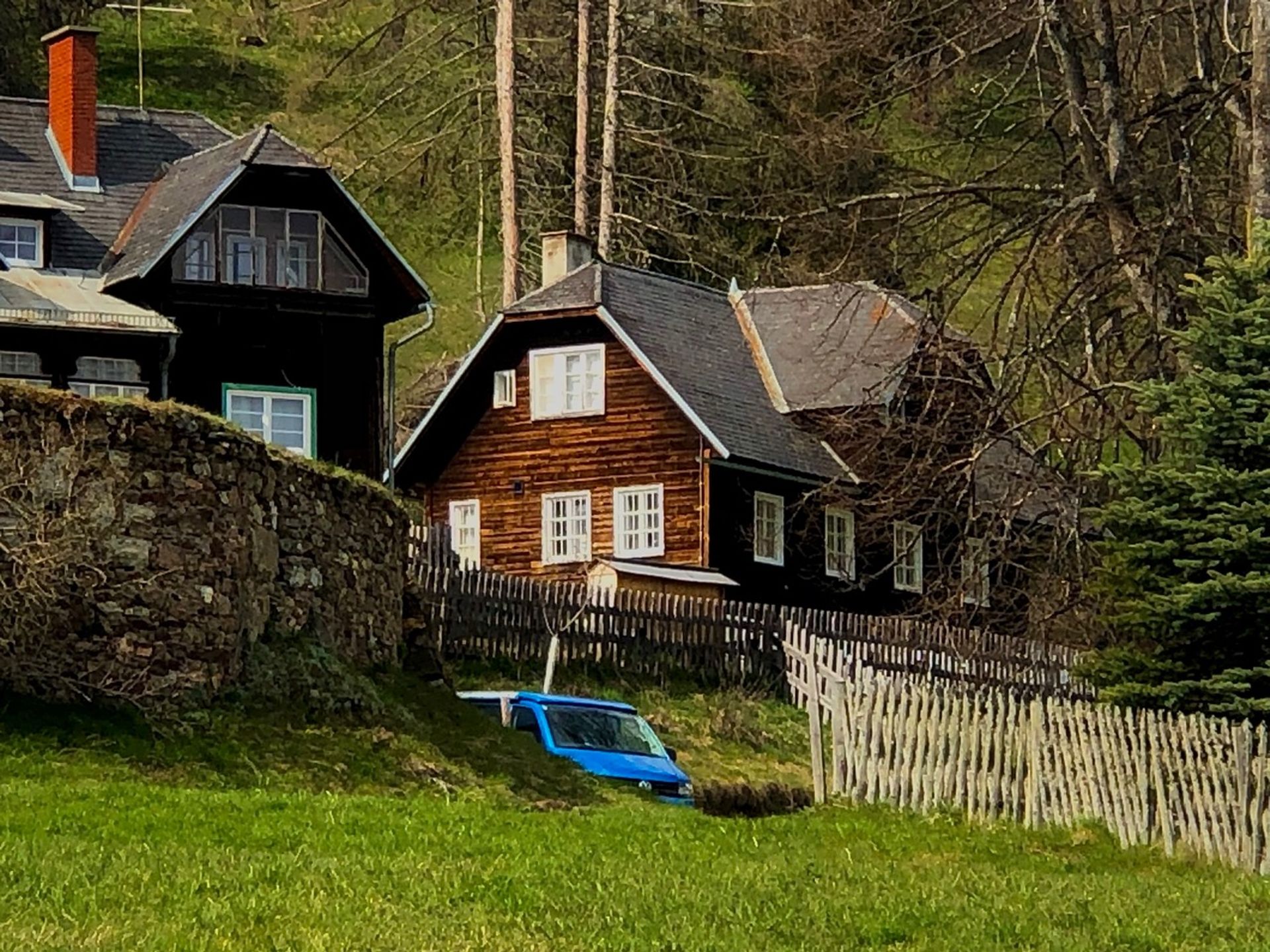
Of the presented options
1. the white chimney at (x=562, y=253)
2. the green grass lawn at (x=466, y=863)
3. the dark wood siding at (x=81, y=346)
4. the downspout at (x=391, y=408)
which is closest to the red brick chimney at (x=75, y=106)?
the dark wood siding at (x=81, y=346)

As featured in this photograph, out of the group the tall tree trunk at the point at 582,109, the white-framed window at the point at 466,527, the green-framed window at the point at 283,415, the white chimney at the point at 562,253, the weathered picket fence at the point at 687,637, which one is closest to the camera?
the weathered picket fence at the point at 687,637

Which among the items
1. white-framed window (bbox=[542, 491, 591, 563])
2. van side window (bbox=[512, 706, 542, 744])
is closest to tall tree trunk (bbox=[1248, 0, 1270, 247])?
van side window (bbox=[512, 706, 542, 744])

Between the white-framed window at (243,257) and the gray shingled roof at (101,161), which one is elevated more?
the gray shingled roof at (101,161)

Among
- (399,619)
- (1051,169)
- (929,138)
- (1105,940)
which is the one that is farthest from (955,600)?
(929,138)

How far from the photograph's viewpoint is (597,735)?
24.6 meters

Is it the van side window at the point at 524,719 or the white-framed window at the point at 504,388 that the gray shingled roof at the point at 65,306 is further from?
the van side window at the point at 524,719

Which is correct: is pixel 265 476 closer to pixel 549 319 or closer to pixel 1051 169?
pixel 549 319

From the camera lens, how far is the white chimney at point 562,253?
147 feet

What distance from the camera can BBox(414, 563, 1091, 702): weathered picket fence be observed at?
32.4m

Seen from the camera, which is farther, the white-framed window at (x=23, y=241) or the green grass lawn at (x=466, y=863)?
the white-framed window at (x=23, y=241)

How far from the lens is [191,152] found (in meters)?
38.9

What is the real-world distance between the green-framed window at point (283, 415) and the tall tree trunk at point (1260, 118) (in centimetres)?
1614

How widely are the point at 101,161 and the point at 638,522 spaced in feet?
35.3

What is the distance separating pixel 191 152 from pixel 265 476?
1831cm
